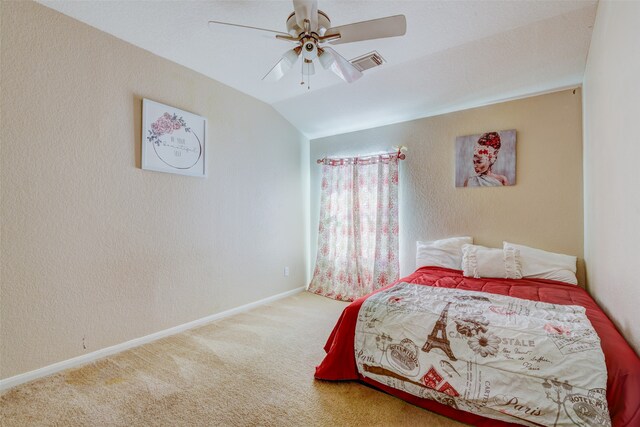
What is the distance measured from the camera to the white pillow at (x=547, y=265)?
2.46 metres

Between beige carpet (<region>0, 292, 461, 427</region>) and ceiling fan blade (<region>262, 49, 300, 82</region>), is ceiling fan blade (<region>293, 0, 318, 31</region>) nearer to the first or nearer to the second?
ceiling fan blade (<region>262, 49, 300, 82</region>)

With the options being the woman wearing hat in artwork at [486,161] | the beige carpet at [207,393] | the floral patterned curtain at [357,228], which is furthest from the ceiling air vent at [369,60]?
the beige carpet at [207,393]

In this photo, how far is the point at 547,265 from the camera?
2.54 metres

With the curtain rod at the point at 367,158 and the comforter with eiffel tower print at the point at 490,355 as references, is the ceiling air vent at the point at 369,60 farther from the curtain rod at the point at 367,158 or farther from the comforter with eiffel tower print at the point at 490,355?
the comforter with eiffel tower print at the point at 490,355

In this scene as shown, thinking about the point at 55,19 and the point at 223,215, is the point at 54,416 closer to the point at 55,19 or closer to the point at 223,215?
the point at 223,215

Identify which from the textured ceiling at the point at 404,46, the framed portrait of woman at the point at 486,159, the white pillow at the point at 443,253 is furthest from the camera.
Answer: the white pillow at the point at 443,253

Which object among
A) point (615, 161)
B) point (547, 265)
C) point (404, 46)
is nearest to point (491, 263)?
point (547, 265)

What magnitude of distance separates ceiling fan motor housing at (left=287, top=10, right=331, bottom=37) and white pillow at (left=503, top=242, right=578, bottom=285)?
247 centimetres

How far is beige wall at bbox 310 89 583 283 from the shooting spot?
2635mm

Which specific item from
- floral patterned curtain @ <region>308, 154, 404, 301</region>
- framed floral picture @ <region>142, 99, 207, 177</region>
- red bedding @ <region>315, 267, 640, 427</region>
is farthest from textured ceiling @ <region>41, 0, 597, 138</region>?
red bedding @ <region>315, 267, 640, 427</region>

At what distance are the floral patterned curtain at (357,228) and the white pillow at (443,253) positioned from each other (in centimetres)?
39

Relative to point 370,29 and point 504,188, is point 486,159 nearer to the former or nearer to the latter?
point 504,188

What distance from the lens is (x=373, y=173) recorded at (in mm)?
3668

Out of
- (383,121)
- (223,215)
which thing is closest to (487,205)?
(383,121)
